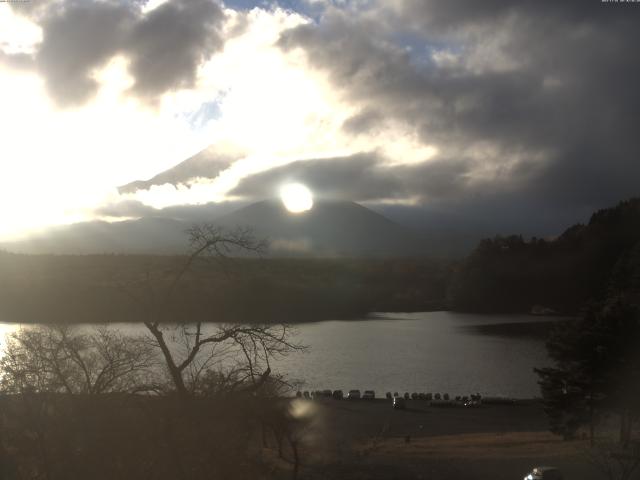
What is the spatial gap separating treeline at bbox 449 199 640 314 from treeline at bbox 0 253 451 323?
20.1ft

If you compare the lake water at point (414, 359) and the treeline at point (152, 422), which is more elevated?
the treeline at point (152, 422)

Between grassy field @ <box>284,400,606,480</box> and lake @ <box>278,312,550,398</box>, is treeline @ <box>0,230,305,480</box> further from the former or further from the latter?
lake @ <box>278,312,550,398</box>

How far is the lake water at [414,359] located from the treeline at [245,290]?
15.5 feet

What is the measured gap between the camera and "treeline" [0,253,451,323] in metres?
42.8

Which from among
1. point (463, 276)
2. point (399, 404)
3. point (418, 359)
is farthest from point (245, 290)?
point (463, 276)

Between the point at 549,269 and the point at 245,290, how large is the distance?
52875 mm

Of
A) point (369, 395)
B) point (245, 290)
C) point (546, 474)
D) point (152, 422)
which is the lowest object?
point (369, 395)

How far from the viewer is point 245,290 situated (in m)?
53.2

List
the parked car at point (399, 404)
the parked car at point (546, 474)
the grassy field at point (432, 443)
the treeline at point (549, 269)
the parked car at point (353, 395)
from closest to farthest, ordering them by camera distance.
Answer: the parked car at point (546, 474), the grassy field at point (432, 443), the parked car at point (399, 404), the parked car at point (353, 395), the treeline at point (549, 269)

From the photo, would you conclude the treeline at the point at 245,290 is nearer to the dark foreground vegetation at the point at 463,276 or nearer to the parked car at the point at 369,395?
the dark foreground vegetation at the point at 463,276

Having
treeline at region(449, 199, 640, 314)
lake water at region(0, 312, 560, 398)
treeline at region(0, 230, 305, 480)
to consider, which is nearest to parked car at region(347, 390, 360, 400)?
lake water at region(0, 312, 560, 398)

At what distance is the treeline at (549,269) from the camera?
8462 cm

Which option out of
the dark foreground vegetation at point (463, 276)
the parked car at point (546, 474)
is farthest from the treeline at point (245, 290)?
the parked car at point (546, 474)

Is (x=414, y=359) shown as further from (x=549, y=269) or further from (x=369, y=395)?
(x=549, y=269)
